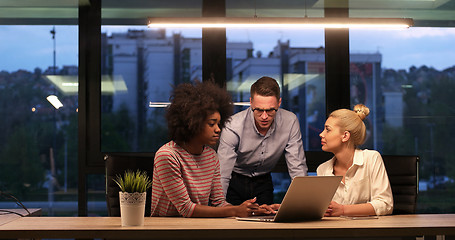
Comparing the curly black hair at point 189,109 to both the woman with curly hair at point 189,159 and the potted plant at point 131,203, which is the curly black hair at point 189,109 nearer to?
the woman with curly hair at point 189,159

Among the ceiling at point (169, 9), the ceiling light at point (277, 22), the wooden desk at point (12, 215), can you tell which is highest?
the ceiling at point (169, 9)

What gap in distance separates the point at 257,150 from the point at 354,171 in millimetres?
867

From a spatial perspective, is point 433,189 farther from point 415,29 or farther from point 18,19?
point 18,19

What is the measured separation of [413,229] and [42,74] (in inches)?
137

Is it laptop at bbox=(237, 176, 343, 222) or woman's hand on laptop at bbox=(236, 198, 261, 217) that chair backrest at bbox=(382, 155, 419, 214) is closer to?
laptop at bbox=(237, 176, 343, 222)

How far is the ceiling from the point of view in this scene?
15.2ft

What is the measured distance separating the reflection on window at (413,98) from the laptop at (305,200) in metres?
2.50

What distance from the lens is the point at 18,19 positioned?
183 inches

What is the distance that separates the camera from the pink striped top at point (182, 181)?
2459mm

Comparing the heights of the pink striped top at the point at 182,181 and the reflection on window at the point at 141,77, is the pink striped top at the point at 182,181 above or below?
below

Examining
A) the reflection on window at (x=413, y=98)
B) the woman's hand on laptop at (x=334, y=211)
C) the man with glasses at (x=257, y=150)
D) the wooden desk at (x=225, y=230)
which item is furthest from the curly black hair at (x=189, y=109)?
the reflection on window at (x=413, y=98)

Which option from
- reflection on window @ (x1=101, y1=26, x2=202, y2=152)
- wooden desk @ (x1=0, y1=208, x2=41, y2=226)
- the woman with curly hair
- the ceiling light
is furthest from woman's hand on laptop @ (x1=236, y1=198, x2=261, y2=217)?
reflection on window @ (x1=101, y1=26, x2=202, y2=152)

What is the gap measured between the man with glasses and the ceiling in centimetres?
132

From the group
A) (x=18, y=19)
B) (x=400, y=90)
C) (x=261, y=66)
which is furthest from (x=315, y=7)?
(x=18, y=19)
